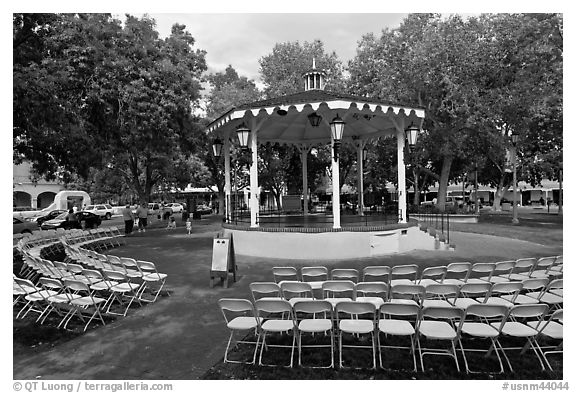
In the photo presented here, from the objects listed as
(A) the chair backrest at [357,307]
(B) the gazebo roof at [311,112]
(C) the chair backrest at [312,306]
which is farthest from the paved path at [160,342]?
(B) the gazebo roof at [311,112]

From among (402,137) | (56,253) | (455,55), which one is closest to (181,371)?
(56,253)

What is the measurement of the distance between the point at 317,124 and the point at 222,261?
6.11 m

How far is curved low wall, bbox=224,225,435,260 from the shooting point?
1170cm

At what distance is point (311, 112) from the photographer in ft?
42.1

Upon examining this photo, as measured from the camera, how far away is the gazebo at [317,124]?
456 inches

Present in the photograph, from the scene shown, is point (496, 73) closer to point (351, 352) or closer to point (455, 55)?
point (455, 55)

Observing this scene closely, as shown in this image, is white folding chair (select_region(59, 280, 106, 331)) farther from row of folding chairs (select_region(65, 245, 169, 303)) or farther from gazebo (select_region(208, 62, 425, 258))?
gazebo (select_region(208, 62, 425, 258))

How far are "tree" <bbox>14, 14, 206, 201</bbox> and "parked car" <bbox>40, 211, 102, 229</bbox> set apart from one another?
34.8 feet

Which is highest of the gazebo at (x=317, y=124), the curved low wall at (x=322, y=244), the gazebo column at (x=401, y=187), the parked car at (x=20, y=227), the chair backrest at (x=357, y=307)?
the gazebo at (x=317, y=124)

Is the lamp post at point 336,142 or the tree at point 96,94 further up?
the tree at point 96,94

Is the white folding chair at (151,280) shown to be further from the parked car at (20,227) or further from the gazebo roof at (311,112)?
the parked car at (20,227)

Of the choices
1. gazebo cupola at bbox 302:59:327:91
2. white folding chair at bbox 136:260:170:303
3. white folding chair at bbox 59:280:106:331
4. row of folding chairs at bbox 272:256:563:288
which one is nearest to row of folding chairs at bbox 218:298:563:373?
row of folding chairs at bbox 272:256:563:288

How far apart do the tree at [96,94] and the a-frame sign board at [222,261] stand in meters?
6.25

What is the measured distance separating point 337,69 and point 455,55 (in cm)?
1137
